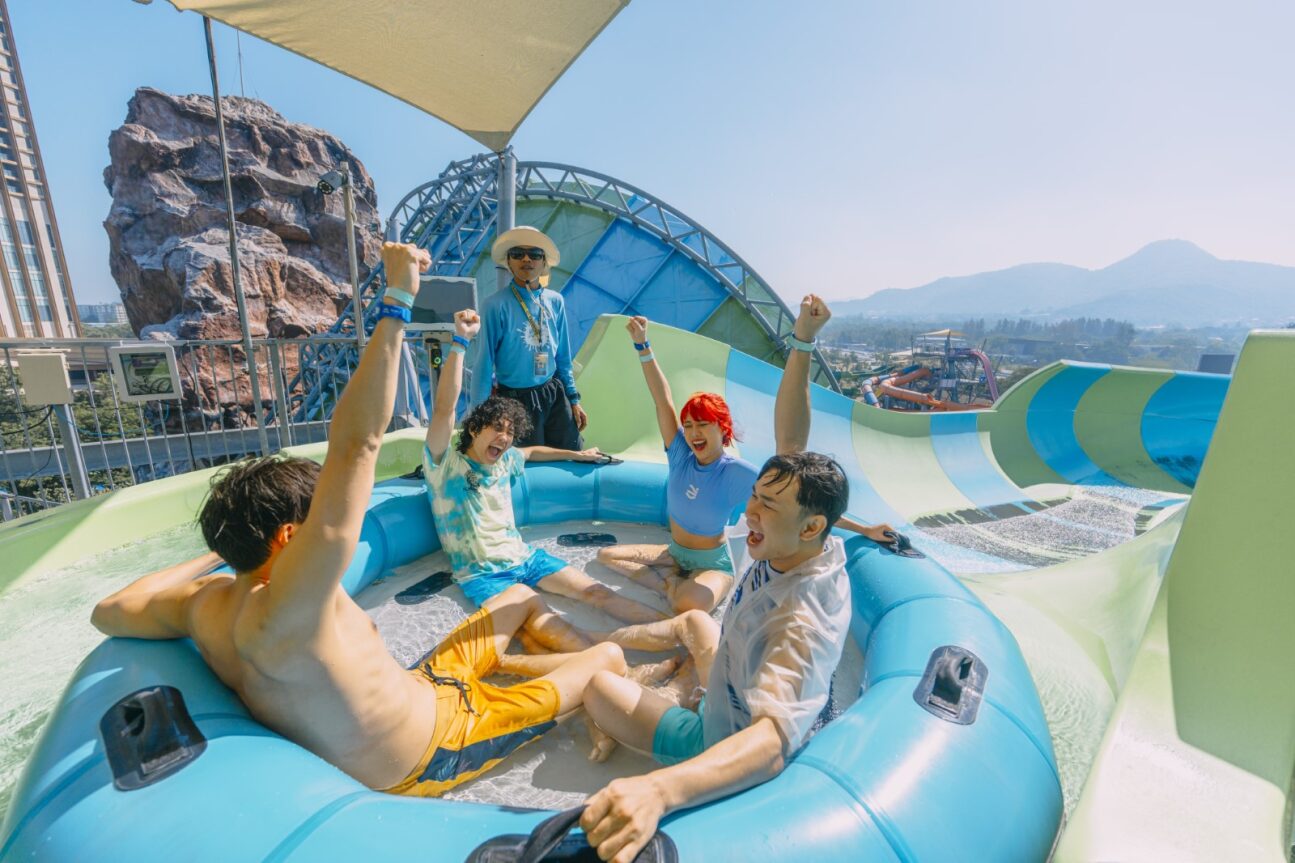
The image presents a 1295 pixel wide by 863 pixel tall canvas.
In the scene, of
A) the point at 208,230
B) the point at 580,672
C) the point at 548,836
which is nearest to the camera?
the point at 548,836

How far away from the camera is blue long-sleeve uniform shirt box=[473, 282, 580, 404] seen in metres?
3.19

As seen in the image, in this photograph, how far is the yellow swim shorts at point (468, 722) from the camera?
4.94 ft

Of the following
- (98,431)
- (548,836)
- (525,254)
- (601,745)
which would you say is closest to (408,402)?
(98,431)

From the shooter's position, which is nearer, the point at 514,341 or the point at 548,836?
the point at 548,836

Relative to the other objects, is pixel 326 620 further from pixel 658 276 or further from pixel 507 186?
pixel 658 276

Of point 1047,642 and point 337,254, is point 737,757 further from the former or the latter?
point 337,254

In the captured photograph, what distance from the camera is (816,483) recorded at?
1346 mm

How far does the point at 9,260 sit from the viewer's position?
27703 millimetres

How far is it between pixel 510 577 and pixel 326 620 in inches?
58.9

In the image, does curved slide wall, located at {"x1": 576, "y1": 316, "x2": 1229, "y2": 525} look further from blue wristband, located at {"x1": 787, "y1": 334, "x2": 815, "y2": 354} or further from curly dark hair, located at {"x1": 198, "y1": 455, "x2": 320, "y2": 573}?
curly dark hair, located at {"x1": 198, "y1": 455, "x2": 320, "y2": 573}

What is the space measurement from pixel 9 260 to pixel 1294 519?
1719 inches

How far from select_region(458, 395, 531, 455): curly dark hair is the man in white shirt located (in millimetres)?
1201

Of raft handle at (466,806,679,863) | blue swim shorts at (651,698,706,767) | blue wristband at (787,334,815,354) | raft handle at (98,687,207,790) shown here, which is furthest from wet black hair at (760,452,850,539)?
raft handle at (98,687,207,790)

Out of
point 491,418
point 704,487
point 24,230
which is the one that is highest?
point 24,230
